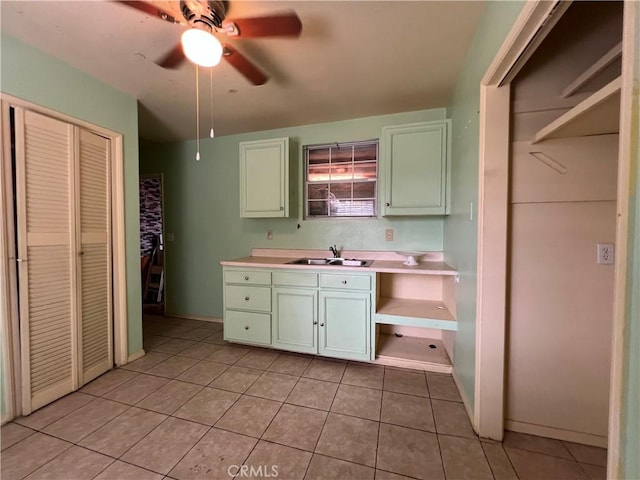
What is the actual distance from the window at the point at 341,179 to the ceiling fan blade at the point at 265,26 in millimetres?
1588

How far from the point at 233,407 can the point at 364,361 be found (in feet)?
3.76

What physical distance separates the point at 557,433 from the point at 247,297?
245 cm

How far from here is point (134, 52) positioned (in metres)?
1.74

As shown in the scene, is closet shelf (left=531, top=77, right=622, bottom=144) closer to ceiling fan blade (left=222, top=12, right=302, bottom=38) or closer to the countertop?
the countertop

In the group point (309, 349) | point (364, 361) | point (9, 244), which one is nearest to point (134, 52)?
point (9, 244)

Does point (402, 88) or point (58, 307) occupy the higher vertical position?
point (402, 88)

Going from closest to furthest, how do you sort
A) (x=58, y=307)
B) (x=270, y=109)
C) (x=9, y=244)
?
(x=9, y=244)
(x=58, y=307)
(x=270, y=109)

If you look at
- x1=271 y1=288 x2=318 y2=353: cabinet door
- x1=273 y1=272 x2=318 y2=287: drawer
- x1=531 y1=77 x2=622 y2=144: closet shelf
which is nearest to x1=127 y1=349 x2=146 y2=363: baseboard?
x1=271 y1=288 x2=318 y2=353: cabinet door

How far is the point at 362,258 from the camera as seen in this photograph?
108 inches

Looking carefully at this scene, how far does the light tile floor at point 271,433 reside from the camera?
4.14 ft

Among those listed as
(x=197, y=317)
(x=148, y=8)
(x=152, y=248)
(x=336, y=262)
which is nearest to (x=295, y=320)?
(x=336, y=262)

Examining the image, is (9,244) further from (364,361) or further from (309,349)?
(364,361)

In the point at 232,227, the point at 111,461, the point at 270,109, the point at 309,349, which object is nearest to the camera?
the point at 111,461

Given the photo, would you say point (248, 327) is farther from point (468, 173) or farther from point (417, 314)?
point (468, 173)
